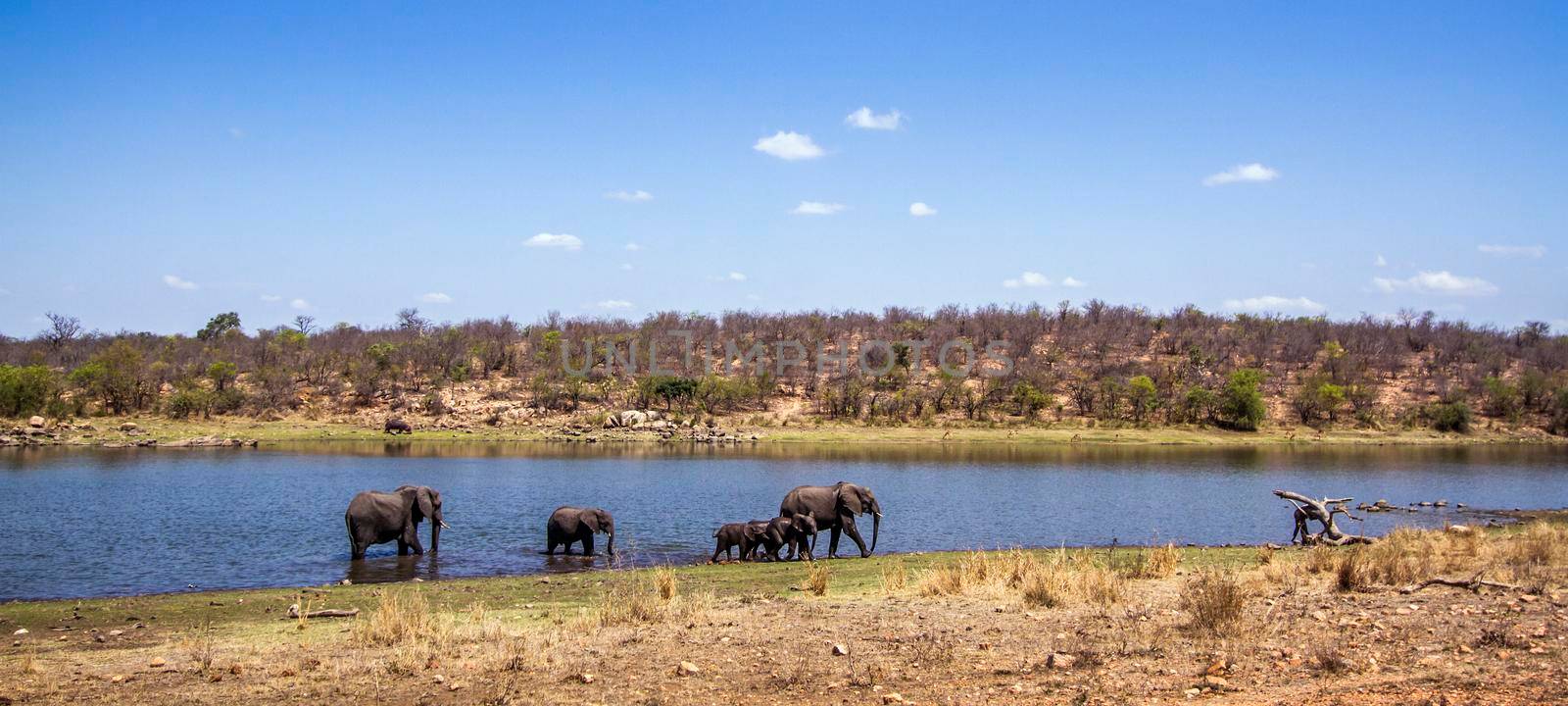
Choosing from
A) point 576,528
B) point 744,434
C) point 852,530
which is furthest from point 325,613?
point 744,434

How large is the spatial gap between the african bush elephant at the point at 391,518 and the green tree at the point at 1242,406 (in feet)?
199

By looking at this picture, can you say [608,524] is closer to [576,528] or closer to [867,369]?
[576,528]

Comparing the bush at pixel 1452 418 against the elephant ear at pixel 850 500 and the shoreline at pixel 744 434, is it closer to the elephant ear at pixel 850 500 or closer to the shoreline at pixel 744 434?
the shoreline at pixel 744 434

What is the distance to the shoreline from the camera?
191 feet

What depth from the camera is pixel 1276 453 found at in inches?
2309

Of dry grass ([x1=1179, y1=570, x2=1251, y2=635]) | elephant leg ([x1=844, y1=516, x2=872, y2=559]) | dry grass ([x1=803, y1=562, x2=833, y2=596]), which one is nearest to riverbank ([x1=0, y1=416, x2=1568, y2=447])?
elephant leg ([x1=844, y1=516, x2=872, y2=559])

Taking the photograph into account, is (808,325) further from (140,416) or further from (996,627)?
(996,627)

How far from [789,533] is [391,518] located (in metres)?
8.93

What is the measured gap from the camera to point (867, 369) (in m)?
87.0

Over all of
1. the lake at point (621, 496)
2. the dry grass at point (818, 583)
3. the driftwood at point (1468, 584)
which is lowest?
the lake at point (621, 496)

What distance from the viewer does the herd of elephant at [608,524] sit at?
2359 centimetres

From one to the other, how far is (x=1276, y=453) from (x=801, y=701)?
183 ft

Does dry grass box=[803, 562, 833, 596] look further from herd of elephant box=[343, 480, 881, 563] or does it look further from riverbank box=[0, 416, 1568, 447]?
riverbank box=[0, 416, 1568, 447]

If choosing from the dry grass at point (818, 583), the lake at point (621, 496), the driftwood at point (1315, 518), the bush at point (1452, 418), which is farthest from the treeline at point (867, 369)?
the dry grass at point (818, 583)
